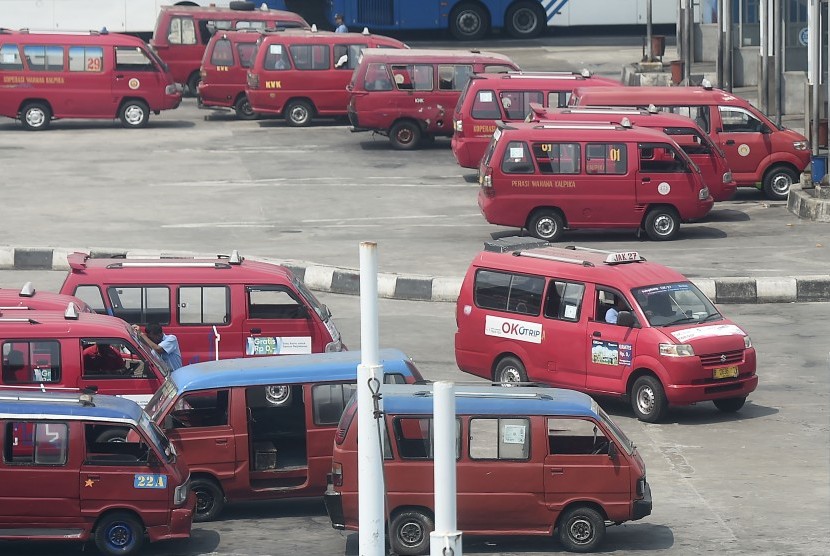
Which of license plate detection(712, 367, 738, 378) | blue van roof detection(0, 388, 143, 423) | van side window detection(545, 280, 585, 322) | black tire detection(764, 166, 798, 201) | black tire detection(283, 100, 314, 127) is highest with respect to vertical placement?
black tire detection(283, 100, 314, 127)

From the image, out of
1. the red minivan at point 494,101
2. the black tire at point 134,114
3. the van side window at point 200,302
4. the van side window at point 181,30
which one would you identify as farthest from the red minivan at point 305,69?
the van side window at point 200,302

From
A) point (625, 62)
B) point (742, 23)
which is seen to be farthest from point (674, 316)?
point (625, 62)

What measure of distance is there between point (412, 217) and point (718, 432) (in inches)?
446

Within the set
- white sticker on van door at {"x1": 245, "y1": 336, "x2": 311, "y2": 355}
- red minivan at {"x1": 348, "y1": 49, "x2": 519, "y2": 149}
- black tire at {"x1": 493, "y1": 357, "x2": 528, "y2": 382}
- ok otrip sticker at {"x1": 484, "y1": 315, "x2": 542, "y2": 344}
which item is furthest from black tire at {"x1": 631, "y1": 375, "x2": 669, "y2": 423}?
red minivan at {"x1": 348, "y1": 49, "x2": 519, "y2": 149}

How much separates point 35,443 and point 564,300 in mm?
6467

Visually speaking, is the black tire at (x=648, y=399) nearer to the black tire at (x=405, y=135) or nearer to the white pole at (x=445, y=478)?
the white pole at (x=445, y=478)

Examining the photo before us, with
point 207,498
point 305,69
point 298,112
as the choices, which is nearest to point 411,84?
point 305,69

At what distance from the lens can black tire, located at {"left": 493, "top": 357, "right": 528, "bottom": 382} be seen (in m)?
17.5

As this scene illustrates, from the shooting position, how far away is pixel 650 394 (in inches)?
653

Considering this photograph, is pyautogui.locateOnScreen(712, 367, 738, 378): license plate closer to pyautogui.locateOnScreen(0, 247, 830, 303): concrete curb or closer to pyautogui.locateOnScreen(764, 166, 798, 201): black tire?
pyautogui.locateOnScreen(0, 247, 830, 303): concrete curb

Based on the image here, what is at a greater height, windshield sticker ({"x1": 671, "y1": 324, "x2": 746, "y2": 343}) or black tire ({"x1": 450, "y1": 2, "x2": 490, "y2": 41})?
black tire ({"x1": 450, "y1": 2, "x2": 490, "y2": 41})

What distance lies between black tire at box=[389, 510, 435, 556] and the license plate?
15.7 ft

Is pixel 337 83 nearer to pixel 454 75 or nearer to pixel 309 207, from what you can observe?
pixel 454 75

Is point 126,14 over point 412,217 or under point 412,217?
over
